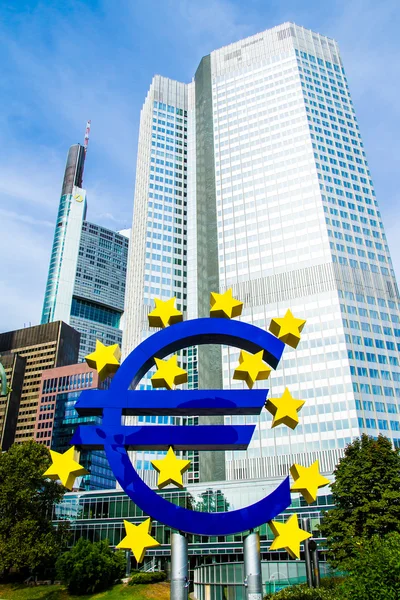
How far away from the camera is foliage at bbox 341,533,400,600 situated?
20.8 meters

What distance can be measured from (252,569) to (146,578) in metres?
35.4

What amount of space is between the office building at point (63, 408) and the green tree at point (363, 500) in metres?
106

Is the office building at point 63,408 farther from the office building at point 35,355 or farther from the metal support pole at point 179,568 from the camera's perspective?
the metal support pole at point 179,568

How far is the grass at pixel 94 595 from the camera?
47.4 meters

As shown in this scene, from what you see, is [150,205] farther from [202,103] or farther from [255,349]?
[255,349]

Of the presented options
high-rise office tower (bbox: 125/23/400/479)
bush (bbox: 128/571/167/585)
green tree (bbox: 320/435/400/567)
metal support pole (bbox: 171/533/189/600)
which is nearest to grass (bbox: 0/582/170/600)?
bush (bbox: 128/571/167/585)

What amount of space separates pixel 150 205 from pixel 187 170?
631 inches

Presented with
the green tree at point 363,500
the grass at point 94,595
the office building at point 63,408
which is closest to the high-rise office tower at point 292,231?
the grass at point 94,595

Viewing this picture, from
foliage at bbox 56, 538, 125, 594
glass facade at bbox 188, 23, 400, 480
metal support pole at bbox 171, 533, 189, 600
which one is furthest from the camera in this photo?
glass facade at bbox 188, 23, 400, 480

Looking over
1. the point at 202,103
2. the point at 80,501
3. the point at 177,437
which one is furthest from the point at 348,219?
the point at 177,437

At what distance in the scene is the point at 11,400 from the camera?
164m

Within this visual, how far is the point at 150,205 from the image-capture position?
11794cm

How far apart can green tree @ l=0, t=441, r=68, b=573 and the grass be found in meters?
2.33

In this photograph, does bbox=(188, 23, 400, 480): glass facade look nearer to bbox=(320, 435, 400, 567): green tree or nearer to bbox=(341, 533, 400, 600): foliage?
bbox=(320, 435, 400, 567): green tree
